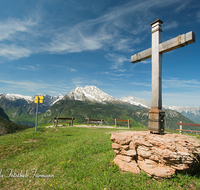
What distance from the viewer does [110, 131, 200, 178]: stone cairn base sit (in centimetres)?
448

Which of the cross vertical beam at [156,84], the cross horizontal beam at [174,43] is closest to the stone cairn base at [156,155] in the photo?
the cross vertical beam at [156,84]

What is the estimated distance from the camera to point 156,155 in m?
4.86

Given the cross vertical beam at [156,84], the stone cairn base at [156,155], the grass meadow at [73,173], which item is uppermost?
the cross vertical beam at [156,84]

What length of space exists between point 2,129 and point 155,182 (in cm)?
1802

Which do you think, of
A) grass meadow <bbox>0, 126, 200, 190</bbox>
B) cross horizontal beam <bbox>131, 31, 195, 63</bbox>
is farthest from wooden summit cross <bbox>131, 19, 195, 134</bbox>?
grass meadow <bbox>0, 126, 200, 190</bbox>

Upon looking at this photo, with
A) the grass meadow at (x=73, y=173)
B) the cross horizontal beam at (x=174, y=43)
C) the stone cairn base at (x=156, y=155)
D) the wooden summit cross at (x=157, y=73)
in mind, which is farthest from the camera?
the wooden summit cross at (x=157, y=73)

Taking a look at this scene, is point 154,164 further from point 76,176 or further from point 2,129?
point 2,129

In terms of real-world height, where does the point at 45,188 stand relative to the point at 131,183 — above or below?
below

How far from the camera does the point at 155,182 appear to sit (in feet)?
15.2

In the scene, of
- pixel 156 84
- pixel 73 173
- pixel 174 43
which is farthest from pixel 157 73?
pixel 73 173

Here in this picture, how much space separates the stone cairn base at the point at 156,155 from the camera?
14.7 feet

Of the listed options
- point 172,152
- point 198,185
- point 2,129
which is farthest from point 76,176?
point 2,129

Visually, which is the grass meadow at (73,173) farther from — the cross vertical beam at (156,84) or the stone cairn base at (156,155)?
the cross vertical beam at (156,84)

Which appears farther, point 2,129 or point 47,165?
point 2,129
